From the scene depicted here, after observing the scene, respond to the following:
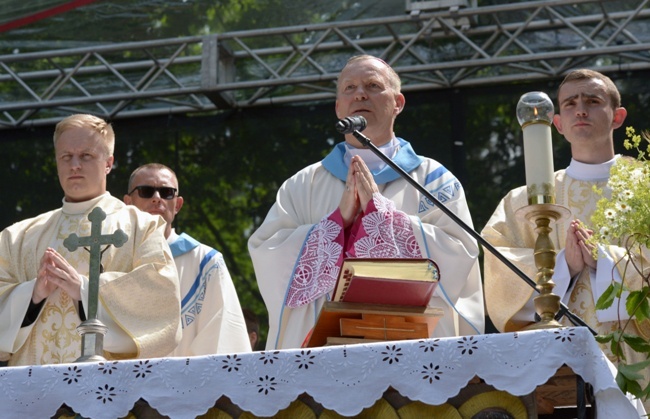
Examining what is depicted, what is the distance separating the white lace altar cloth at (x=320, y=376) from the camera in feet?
11.1

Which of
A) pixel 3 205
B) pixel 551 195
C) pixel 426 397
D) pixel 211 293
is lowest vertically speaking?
pixel 426 397

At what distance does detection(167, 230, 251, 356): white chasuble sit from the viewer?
6.12m

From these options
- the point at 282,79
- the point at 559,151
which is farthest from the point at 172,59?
the point at 559,151

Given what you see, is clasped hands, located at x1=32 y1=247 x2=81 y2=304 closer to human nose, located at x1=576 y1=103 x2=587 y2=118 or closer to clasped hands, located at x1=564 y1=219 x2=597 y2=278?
clasped hands, located at x1=564 y1=219 x2=597 y2=278

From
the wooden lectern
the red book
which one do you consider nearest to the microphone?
the red book

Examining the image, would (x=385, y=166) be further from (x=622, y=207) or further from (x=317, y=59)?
(x=317, y=59)

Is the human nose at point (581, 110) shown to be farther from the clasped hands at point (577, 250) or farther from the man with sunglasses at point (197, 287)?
the man with sunglasses at point (197, 287)

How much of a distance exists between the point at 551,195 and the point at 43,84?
6558mm

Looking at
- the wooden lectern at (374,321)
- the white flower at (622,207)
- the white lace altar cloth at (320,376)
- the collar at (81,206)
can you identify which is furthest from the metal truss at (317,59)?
the white lace altar cloth at (320,376)

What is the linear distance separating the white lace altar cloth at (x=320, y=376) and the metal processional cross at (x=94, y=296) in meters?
0.29

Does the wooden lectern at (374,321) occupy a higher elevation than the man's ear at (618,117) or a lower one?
lower

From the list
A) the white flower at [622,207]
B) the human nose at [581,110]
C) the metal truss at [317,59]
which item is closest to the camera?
the white flower at [622,207]

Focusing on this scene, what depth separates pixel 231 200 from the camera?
956cm

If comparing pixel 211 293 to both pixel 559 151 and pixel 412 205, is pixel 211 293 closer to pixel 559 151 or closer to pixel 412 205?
pixel 412 205
